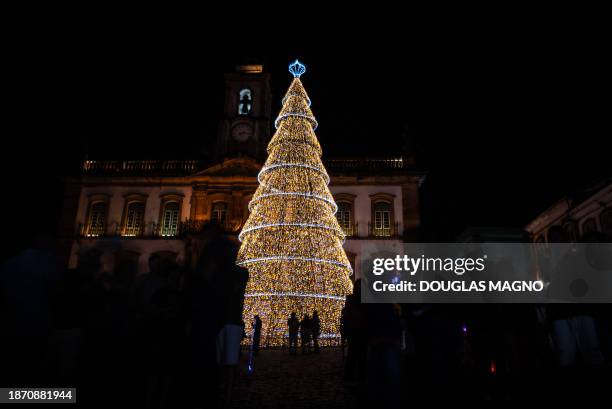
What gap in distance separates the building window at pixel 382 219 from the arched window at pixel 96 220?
1479 cm

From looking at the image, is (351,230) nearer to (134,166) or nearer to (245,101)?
(245,101)

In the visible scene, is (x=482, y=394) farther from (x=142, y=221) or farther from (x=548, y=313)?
(x=142, y=221)

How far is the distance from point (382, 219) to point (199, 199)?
9.97m

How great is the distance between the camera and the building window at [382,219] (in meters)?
22.2

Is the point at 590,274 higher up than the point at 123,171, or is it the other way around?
the point at 123,171

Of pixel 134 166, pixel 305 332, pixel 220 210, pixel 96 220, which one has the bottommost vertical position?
pixel 305 332

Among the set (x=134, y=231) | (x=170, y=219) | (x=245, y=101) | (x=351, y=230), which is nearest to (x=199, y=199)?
(x=170, y=219)

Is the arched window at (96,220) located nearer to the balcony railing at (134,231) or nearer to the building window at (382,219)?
the balcony railing at (134,231)

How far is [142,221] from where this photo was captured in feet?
75.3

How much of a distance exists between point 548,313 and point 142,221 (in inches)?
861

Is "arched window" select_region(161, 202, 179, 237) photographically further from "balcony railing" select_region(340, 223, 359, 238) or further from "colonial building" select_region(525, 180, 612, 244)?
"colonial building" select_region(525, 180, 612, 244)

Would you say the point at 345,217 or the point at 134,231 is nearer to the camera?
the point at 345,217

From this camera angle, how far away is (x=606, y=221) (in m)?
20.8

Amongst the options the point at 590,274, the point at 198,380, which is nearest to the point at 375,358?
the point at 198,380
